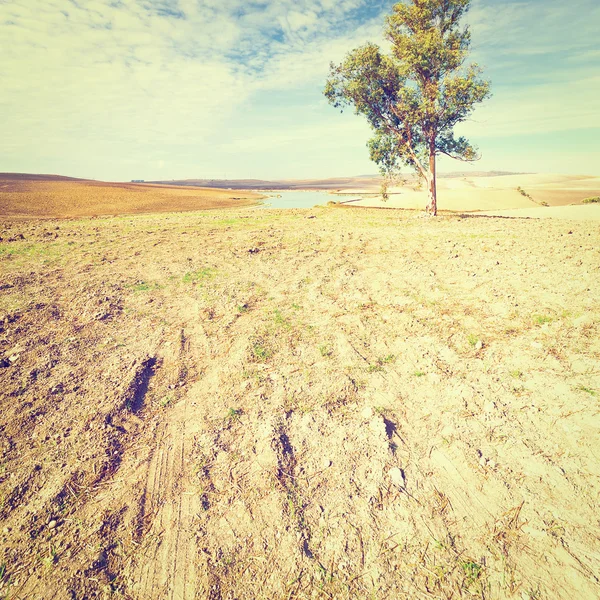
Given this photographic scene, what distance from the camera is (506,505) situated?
326 cm

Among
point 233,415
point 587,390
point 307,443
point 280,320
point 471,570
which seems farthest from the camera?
point 280,320

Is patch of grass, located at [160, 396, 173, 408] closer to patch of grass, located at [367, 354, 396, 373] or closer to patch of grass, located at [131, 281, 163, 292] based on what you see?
patch of grass, located at [367, 354, 396, 373]

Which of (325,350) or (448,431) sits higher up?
(325,350)

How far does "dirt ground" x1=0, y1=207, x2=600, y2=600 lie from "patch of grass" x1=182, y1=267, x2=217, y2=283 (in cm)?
188

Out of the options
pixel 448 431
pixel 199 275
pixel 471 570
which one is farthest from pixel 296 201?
pixel 471 570

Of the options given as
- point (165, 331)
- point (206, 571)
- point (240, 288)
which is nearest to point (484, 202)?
point (240, 288)

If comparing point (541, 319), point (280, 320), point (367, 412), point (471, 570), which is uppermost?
point (541, 319)

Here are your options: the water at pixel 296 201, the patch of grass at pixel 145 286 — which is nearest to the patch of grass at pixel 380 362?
the patch of grass at pixel 145 286

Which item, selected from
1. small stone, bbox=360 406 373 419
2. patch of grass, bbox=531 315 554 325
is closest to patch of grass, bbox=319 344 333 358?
small stone, bbox=360 406 373 419

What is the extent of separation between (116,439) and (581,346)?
730cm

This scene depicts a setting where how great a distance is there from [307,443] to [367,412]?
0.97 metres

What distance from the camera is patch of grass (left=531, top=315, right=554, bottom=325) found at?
6117 millimetres

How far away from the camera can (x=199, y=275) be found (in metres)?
10.6

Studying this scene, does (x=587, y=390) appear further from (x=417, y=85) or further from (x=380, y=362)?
(x=417, y=85)
